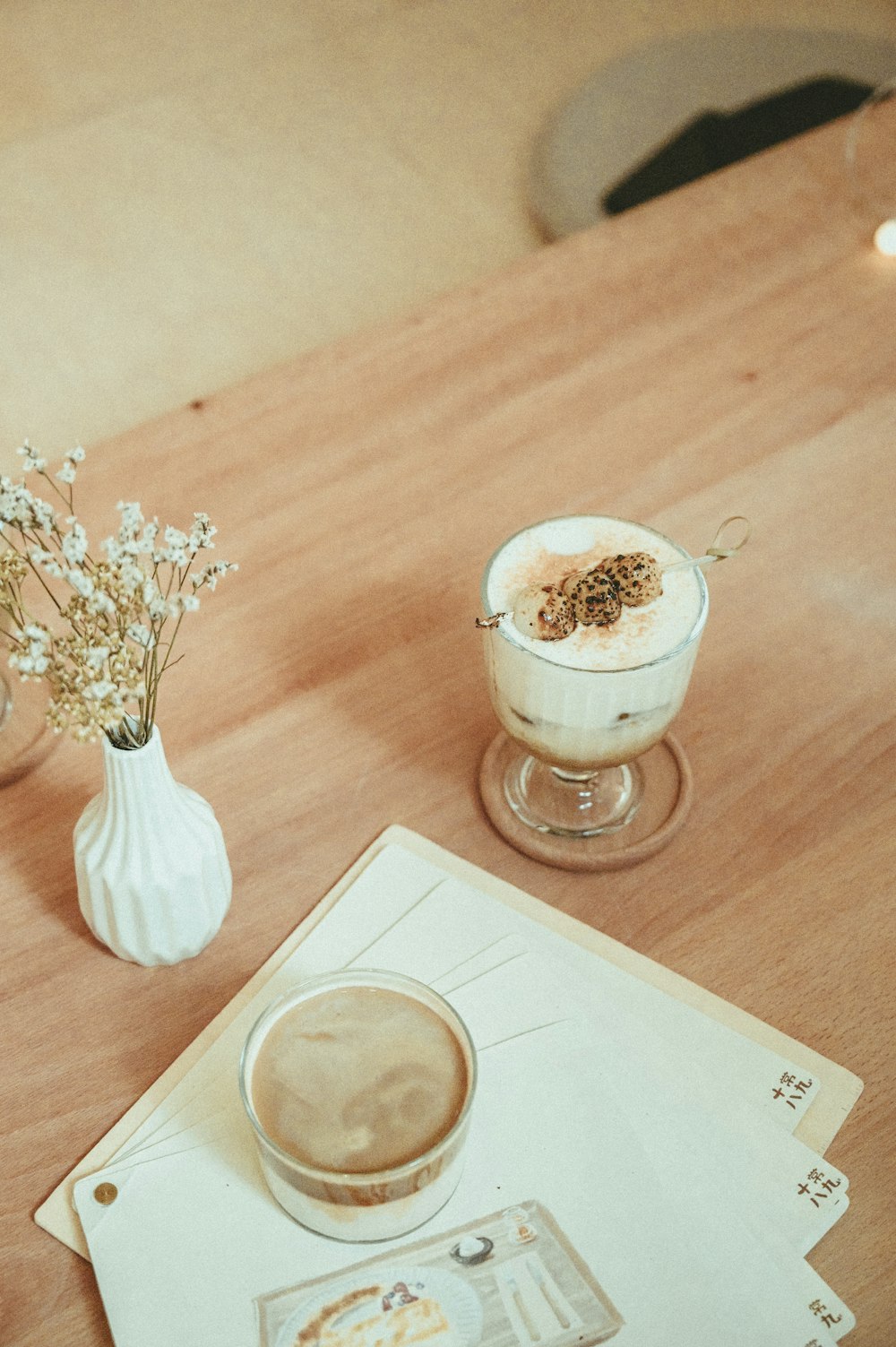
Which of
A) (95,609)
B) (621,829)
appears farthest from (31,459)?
(621,829)

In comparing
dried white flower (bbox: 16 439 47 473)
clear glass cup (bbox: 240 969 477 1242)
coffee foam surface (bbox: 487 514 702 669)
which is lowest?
clear glass cup (bbox: 240 969 477 1242)

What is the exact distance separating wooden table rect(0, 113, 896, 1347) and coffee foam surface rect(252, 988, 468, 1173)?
0.38ft

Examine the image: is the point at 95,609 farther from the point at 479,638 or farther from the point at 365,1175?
the point at 479,638

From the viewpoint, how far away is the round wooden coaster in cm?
84

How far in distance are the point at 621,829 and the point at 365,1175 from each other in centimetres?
34

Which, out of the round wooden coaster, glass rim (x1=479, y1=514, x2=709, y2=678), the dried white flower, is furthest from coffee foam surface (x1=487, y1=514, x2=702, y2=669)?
the dried white flower

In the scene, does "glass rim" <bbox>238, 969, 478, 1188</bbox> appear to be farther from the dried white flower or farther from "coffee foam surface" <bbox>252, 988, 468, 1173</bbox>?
the dried white flower

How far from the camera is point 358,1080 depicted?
0.65m

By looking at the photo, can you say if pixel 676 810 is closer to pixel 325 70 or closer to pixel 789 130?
pixel 789 130

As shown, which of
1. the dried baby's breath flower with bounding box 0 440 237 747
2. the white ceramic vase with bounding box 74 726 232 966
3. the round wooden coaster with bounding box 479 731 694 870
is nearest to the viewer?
the dried baby's breath flower with bounding box 0 440 237 747

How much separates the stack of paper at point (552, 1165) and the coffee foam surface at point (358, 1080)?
2.4 inches

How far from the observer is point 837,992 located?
770mm

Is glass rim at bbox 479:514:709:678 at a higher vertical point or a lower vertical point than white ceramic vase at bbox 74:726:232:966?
higher

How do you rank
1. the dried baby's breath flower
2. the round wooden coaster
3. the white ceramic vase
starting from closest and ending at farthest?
the dried baby's breath flower, the white ceramic vase, the round wooden coaster
